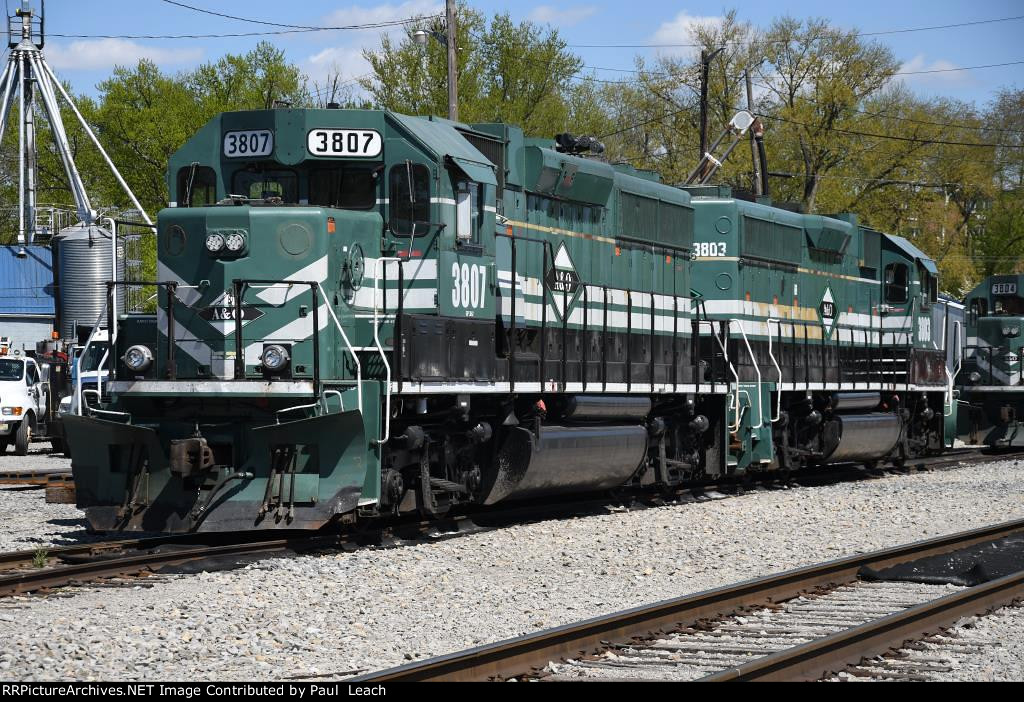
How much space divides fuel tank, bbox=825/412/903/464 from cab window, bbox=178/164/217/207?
10863 millimetres

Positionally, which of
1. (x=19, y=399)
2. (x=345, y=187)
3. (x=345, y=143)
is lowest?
(x=19, y=399)

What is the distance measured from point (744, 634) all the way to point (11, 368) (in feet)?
68.7

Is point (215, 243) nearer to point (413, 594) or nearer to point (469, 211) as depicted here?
point (469, 211)

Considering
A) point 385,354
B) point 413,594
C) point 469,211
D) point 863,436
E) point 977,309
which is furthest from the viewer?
point 977,309

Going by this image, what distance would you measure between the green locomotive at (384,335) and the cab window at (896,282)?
7486 millimetres

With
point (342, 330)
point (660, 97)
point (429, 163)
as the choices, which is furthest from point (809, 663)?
point (660, 97)

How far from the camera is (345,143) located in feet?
34.6

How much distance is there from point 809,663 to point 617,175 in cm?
877

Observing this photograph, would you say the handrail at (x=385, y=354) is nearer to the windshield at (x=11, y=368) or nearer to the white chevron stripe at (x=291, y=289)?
the white chevron stripe at (x=291, y=289)

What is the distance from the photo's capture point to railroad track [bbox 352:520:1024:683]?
19.8 ft

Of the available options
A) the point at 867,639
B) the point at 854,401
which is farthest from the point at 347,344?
the point at 854,401

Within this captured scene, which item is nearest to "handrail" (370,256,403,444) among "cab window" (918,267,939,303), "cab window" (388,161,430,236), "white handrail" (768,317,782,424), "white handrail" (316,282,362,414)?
"white handrail" (316,282,362,414)

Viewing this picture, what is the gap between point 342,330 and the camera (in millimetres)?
10102

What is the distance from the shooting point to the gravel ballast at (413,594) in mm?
6473
